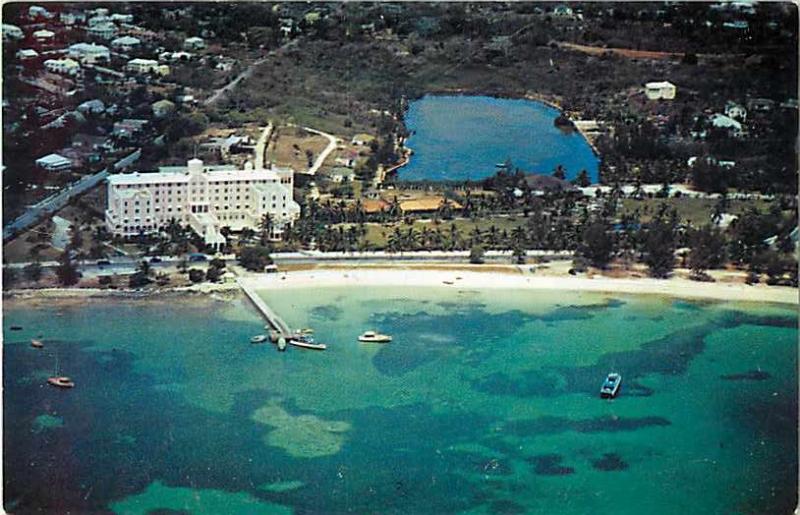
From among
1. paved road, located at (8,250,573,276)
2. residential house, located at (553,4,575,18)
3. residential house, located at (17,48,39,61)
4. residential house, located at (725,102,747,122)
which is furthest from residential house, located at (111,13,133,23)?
residential house, located at (725,102,747,122)

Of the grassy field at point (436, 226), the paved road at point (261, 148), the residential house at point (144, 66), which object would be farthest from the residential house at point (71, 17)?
the grassy field at point (436, 226)

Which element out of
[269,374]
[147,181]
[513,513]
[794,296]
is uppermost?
[147,181]

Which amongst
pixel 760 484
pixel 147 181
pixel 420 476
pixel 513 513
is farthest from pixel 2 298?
pixel 760 484

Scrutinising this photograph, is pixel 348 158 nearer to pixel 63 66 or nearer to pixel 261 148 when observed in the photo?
pixel 261 148

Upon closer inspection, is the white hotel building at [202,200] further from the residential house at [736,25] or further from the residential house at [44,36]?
the residential house at [736,25]

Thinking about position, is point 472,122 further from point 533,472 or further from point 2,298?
point 2,298

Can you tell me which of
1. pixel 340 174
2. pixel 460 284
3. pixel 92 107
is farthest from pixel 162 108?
pixel 460 284

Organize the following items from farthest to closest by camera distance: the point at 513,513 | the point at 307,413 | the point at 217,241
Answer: the point at 217,241 → the point at 307,413 → the point at 513,513
